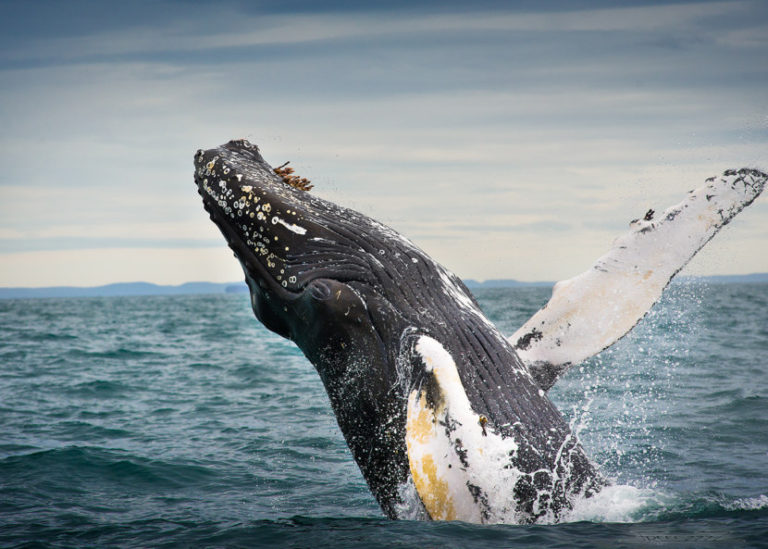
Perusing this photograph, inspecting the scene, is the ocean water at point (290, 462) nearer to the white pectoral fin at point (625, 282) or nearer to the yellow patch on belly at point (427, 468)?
the yellow patch on belly at point (427, 468)

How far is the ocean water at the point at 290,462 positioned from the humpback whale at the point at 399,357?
1.09 feet

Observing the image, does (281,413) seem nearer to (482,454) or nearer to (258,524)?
(258,524)

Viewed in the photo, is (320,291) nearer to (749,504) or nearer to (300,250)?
(300,250)

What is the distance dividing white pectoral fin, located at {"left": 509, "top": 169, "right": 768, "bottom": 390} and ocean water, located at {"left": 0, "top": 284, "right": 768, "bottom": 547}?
3.84 ft

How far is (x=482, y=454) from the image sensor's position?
13.7 feet

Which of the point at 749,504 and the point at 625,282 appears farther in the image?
the point at 625,282

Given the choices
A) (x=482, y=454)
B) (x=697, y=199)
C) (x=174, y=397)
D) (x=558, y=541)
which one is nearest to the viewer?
(x=482, y=454)

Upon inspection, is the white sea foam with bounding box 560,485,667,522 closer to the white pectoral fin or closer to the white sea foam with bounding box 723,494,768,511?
the white sea foam with bounding box 723,494,768,511

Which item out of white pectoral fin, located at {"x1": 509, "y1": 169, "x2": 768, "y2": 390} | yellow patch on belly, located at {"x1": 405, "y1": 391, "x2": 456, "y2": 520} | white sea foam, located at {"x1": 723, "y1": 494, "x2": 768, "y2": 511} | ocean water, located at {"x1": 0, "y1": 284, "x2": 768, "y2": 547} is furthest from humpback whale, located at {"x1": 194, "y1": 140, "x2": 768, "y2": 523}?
white sea foam, located at {"x1": 723, "y1": 494, "x2": 768, "y2": 511}

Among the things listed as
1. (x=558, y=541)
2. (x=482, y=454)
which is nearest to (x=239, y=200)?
(x=482, y=454)

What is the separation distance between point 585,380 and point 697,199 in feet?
29.4

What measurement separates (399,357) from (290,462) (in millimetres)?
3861

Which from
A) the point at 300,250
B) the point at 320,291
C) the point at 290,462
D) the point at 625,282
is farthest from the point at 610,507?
the point at 290,462

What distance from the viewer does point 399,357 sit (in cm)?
480
